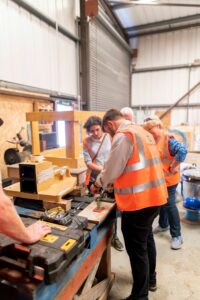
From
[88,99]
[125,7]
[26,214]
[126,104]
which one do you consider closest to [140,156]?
[26,214]

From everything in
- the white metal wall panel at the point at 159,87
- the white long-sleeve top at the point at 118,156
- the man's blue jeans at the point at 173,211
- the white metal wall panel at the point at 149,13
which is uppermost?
the white metal wall panel at the point at 149,13

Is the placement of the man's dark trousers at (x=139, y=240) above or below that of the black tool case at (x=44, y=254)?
below

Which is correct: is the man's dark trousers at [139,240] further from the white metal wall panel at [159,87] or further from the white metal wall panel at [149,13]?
the white metal wall panel at [159,87]

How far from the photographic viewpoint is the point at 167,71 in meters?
5.50

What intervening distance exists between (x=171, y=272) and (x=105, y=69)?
3.68m

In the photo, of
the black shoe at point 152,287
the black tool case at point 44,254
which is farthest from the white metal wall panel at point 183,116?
the black tool case at point 44,254

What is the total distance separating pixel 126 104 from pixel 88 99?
78.7 inches

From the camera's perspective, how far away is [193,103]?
211 inches

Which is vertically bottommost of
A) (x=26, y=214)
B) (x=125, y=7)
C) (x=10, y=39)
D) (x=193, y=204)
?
(x=193, y=204)

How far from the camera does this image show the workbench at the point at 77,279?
0.75 metres

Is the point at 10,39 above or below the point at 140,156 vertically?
above

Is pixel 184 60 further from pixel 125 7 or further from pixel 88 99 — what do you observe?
pixel 88 99

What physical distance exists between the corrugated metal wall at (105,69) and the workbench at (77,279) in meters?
2.88

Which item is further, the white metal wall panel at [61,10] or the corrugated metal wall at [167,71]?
the corrugated metal wall at [167,71]
